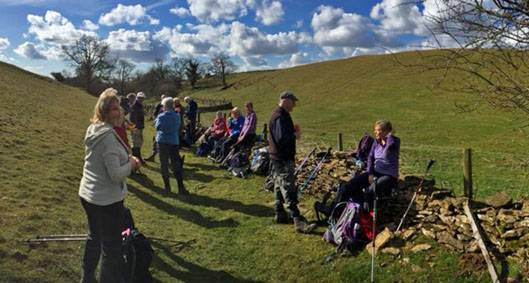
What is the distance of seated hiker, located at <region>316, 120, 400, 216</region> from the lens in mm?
5789

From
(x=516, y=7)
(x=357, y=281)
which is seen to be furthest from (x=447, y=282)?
(x=516, y=7)

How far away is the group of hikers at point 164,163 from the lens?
360cm

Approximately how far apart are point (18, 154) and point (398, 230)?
914cm

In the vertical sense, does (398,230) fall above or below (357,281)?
above

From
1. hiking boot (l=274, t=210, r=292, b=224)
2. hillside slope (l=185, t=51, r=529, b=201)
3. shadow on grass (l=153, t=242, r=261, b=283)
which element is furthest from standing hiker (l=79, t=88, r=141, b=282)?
hillside slope (l=185, t=51, r=529, b=201)

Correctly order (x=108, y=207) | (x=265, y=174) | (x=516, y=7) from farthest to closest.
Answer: (x=265, y=174) → (x=516, y=7) → (x=108, y=207)

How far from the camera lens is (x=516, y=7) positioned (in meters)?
3.97

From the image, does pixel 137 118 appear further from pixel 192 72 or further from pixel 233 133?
pixel 192 72

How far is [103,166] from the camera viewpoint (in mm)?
3594

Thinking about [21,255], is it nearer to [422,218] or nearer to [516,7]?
[422,218]

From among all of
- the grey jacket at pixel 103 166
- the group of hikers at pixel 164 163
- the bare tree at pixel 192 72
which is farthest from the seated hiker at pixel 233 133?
the bare tree at pixel 192 72

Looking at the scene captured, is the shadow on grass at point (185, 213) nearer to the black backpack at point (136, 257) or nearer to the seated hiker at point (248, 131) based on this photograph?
the black backpack at point (136, 257)

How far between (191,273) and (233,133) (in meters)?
7.22

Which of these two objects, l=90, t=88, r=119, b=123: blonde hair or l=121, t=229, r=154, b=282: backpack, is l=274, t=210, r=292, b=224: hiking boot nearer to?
l=121, t=229, r=154, b=282: backpack
